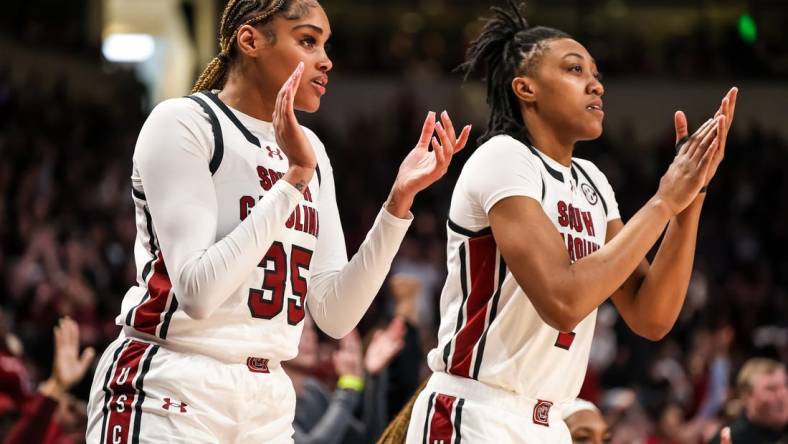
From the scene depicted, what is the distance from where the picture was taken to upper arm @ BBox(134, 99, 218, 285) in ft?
10.5

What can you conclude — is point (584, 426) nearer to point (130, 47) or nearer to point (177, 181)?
point (177, 181)

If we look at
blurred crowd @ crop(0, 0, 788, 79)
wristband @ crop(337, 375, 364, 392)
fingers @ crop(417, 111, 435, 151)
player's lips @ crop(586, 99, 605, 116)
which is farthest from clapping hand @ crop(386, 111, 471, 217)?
blurred crowd @ crop(0, 0, 788, 79)

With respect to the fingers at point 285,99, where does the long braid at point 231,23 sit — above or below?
above

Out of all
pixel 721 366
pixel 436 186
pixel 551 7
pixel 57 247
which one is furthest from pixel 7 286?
pixel 551 7

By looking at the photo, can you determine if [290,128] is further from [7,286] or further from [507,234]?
[7,286]

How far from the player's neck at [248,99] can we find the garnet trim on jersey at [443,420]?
3.36 ft

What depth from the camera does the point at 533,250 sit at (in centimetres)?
355

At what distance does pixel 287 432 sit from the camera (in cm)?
343

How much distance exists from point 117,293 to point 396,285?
5518mm

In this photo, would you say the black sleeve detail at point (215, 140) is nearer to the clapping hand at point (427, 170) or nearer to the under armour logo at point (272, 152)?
the under armour logo at point (272, 152)

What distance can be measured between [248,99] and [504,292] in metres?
0.99

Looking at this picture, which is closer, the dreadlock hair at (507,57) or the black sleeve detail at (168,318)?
the black sleeve detail at (168,318)

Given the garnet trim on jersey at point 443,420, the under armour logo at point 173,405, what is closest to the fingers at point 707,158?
the garnet trim on jersey at point 443,420

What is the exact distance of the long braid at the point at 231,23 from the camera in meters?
3.60
